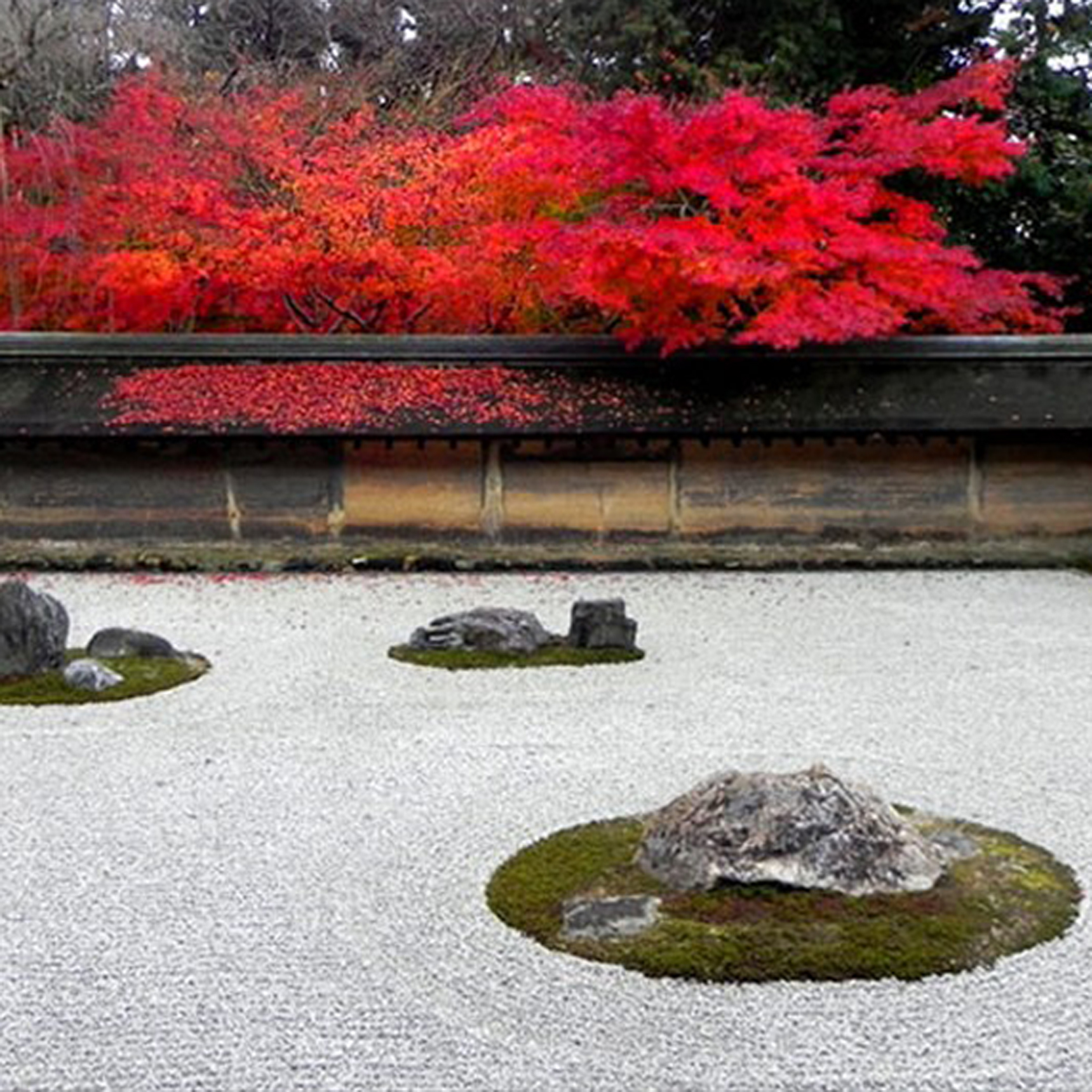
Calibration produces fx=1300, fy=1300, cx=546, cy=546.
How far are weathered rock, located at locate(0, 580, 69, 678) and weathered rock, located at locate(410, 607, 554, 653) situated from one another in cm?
251

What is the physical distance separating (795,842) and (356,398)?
9.91 meters

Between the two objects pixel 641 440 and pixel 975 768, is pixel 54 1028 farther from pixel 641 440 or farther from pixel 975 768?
pixel 641 440

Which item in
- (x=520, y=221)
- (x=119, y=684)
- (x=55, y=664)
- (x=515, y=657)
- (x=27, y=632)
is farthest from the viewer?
(x=520, y=221)

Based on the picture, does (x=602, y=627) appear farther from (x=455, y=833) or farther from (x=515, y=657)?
(x=455, y=833)

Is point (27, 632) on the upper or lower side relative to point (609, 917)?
upper

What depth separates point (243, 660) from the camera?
9.45 meters

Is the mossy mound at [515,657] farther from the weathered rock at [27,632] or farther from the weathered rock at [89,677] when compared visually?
the weathered rock at [27,632]

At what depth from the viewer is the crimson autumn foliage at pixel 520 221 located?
12.5 metres

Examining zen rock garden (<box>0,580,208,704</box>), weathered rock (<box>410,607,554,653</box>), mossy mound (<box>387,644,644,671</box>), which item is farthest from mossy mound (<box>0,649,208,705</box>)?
weathered rock (<box>410,607,554,653</box>)

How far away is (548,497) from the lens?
45.6 feet

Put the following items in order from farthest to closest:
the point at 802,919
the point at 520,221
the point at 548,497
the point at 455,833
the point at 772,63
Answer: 1. the point at 772,63
2. the point at 520,221
3. the point at 548,497
4. the point at 455,833
5. the point at 802,919

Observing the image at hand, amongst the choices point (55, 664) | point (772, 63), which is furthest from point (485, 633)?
point (772, 63)

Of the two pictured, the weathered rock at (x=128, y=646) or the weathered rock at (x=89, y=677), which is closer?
the weathered rock at (x=89, y=677)

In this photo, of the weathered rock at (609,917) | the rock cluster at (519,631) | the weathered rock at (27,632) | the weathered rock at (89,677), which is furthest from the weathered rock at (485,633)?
the weathered rock at (609,917)
